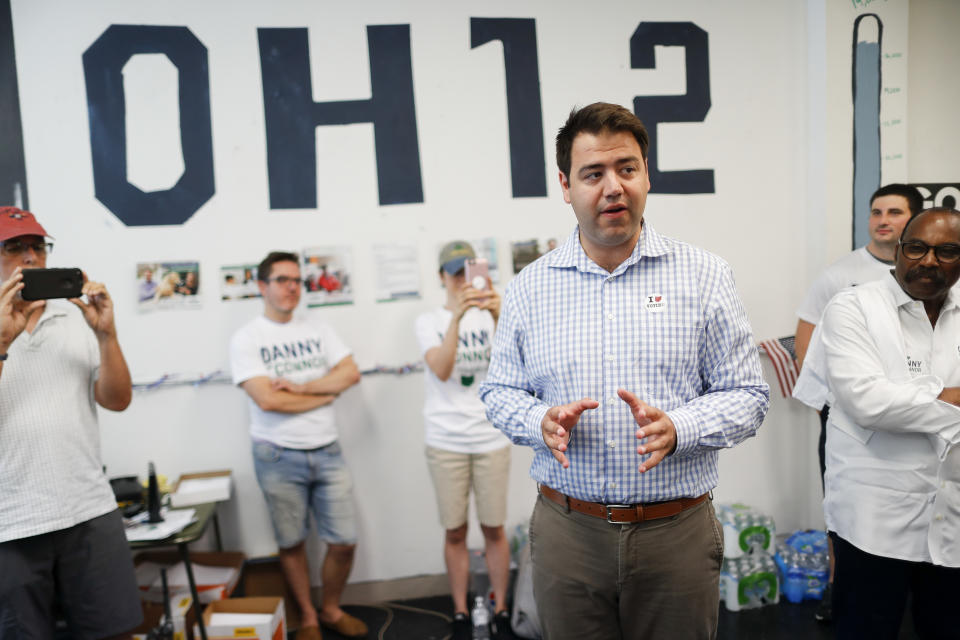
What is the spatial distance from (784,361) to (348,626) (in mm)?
2623

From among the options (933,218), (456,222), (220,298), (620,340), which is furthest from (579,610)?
(220,298)

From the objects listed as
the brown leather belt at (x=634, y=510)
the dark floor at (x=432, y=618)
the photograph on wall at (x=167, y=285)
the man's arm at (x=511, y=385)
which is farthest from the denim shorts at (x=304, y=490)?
the brown leather belt at (x=634, y=510)

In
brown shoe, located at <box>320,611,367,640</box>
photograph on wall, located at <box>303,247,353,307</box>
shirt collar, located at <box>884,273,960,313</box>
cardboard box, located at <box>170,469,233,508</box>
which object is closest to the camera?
shirt collar, located at <box>884,273,960,313</box>

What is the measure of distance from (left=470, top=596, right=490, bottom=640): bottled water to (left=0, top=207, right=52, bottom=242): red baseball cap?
7.45 ft

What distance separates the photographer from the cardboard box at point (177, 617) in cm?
247

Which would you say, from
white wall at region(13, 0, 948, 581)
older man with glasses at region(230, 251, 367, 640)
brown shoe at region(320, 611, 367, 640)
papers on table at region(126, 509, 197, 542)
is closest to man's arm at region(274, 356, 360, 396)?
older man with glasses at region(230, 251, 367, 640)

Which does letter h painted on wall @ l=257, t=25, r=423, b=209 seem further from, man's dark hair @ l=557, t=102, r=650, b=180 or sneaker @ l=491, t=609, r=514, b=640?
sneaker @ l=491, t=609, r=514, b=640

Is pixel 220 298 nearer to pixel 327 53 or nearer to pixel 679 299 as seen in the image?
pixel 327 53

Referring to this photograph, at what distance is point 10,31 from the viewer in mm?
2764

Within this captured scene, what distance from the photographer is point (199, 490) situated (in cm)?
269

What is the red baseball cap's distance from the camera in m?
1.84

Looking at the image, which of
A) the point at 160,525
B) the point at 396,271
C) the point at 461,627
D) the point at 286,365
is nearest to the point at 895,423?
the point at 461,627

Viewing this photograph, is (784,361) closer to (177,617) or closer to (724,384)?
(724,384)

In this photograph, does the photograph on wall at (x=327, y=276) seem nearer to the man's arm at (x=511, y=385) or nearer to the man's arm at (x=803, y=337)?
the man's arm at (x=511, y=385)
